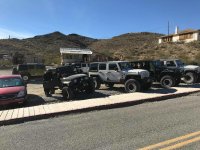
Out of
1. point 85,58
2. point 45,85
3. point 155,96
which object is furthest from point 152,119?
point 85,58

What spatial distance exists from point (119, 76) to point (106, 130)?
Result: 9113 millimetres

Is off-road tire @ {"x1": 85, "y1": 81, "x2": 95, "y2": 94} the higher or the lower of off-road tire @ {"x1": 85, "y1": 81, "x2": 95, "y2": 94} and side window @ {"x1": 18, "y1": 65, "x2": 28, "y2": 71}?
the lower

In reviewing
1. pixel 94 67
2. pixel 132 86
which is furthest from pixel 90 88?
pixel 94 67

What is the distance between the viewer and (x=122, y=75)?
1614 centimetres

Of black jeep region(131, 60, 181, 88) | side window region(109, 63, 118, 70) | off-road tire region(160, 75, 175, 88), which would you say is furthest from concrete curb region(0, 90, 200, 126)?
side window region(109, 63, 118, 70)

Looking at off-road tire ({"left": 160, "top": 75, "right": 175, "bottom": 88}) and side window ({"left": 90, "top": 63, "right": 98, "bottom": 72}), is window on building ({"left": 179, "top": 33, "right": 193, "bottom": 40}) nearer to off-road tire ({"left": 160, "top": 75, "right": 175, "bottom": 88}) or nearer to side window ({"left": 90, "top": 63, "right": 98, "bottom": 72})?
off-road tire ({"left": 160, "top": 75, "right": 175, "bottom": 88})

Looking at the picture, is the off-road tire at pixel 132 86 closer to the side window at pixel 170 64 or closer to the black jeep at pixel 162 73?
the black jeep at pixel 162 73

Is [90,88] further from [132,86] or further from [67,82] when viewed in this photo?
[132,86]

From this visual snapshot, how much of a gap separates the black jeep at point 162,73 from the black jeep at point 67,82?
409 centimetres

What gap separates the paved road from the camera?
6250mm

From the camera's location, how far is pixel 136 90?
15.2 m

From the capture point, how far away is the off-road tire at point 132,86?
15.3 meters

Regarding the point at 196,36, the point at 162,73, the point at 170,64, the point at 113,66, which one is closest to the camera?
the point at 113,66

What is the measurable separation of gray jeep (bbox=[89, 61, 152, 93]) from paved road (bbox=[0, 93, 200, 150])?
5413mm
